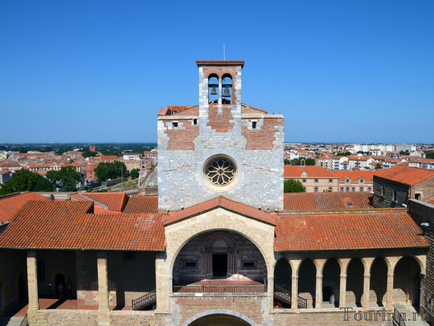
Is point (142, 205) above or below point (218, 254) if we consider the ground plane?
above

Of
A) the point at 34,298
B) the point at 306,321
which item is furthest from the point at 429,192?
the point at 34,298

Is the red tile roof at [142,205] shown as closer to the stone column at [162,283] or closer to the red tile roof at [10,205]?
the red tile roof at [10,205]

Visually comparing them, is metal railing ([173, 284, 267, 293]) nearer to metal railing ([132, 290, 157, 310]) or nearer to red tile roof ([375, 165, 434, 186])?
metal railing ([132, 290, 157, 310])

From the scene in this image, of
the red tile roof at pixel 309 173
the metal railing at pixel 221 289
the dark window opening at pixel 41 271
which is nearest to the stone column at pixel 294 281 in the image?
the metal railing at pixel 221 289

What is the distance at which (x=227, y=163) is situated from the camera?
22.7 meters

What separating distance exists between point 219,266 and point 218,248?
4.69 ft

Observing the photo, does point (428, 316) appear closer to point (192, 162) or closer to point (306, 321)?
point (306, 321)

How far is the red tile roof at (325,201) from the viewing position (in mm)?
32219

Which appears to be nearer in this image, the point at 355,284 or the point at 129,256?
the point at 129,256

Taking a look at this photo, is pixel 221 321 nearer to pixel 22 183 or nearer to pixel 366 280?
pixel 366 280

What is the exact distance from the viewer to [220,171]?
22594mm

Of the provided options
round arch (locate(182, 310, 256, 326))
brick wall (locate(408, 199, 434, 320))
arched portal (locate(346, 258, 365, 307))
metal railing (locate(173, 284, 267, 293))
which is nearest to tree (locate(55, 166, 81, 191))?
metal railing (locate(173, 284, 267, 293))

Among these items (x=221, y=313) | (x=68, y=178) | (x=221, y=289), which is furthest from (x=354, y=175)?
(x=68, y=178)

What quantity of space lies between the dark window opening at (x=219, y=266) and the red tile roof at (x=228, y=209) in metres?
3.85
